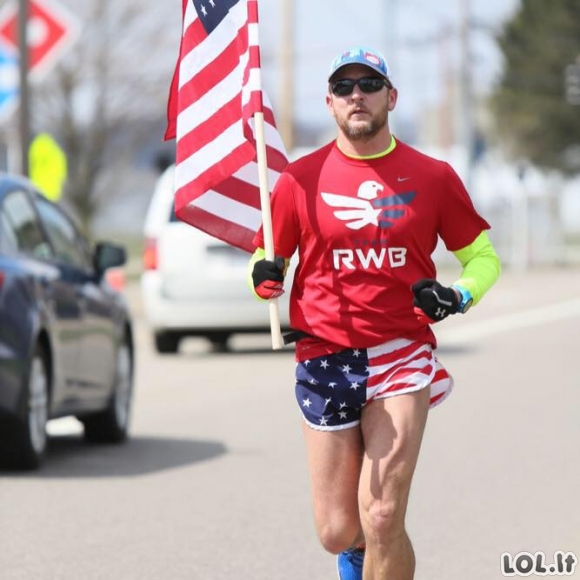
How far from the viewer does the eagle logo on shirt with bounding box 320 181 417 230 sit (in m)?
6.18

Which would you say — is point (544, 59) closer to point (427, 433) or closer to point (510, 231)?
point (510, 231)

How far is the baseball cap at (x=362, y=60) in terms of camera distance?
6219mm

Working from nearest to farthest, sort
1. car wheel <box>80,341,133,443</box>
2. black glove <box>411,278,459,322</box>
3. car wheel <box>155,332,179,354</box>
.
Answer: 1. black glove <box>411,278,459,322</box>
2. car wheel <box>80,341,133,443</box>
3. car wheel <box>155,332,179,354</box>

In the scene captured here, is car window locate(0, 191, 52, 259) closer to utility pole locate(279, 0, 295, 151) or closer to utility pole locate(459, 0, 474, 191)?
utility pole locate(279, 0, 295, 151)

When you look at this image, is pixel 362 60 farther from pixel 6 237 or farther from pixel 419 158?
pixel 6 237

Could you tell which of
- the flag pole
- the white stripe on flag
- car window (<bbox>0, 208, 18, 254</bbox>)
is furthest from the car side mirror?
the flag pole

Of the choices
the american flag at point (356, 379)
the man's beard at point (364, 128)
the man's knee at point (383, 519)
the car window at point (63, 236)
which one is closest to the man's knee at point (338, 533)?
the man's knee at point (383, 519)

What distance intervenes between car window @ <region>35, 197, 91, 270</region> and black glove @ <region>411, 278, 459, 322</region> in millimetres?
6368

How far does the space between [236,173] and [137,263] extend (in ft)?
175

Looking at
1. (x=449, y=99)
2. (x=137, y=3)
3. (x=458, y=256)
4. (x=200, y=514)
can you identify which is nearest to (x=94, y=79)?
(x=137, y=3)

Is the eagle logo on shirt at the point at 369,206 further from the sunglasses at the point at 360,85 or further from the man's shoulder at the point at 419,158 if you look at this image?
the sunglasses at the point at 360,85

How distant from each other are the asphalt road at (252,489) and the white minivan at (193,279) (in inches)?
75.7

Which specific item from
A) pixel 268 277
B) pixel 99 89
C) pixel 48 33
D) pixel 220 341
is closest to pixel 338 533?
pixel 268 277

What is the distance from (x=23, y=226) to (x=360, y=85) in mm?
5733
